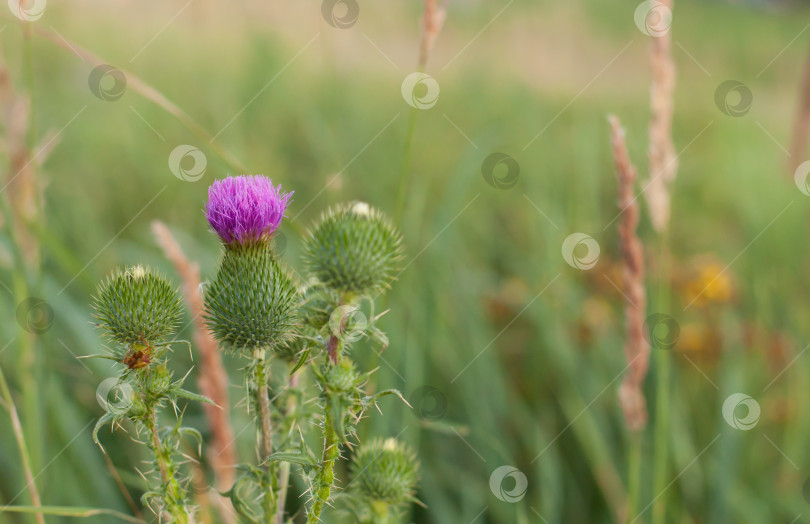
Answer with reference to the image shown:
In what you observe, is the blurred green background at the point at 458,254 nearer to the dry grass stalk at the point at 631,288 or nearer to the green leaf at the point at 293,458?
the dry grass stalk at the point at 631,288

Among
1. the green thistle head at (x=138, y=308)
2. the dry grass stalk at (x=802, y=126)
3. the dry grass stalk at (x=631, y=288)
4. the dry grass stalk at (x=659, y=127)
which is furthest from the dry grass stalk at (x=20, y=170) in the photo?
the dry grass stalk at (x=802, y=126)

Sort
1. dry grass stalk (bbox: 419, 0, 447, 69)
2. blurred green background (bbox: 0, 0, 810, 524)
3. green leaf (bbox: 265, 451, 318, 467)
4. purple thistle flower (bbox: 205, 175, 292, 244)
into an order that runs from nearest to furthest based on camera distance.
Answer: green leaf (bbox: 265, 451, 318, 467) → purple thistle flower (bbox: 205, 175, 292, 244) → dry grass stalk (bbox: 419, 0, 447, 69) → blurred green background (bbox: 0, 0, 810, 524)

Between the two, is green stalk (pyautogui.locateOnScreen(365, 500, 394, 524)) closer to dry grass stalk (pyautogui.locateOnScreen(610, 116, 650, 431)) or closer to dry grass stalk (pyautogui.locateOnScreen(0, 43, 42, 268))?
dry grass stalk (pyautogui.locateOnScreen(610, 116, 650, 431))

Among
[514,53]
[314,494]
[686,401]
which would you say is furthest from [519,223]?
[514,53]

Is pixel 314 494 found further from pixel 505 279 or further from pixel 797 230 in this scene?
pixel 797 230

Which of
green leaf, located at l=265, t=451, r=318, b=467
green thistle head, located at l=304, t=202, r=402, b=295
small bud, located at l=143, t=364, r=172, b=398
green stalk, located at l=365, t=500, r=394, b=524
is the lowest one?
green stalk, located at l=365, t=500, r=394, b=524

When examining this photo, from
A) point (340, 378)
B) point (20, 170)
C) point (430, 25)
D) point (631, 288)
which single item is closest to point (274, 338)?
point (340, 378)

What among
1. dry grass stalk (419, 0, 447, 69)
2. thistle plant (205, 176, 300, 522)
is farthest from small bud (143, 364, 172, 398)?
dry grass stalk (419, 0, 447, 69)
